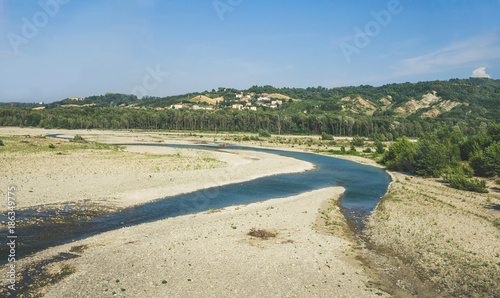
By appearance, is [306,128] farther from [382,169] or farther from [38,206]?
[38,206]

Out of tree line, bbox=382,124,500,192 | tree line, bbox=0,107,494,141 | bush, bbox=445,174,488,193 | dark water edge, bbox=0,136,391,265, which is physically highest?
tree line, bbox=0,107,494,141

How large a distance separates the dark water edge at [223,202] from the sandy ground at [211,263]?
5.86 feet

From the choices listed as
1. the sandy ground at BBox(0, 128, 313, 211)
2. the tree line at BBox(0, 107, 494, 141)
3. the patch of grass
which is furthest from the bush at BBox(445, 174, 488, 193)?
the tree line at BBox(0, 107, 494, 141)

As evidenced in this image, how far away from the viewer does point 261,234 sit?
19219 mm

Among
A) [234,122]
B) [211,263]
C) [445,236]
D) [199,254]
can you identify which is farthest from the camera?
[234,122]

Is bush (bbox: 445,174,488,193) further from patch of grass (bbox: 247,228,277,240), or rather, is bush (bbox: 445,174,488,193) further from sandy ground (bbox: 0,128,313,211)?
patch of grass (bbox: 247,228,277,240)

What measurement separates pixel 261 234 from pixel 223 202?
9.69 meters

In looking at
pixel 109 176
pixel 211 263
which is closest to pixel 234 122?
pixel 109 176

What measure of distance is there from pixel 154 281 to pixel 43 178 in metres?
25.5

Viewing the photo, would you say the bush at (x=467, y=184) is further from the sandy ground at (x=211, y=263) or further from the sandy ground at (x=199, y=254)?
the sandy ground at (x=211, y=263)

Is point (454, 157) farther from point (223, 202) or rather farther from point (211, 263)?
point (211, 263)

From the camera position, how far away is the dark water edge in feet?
58.2

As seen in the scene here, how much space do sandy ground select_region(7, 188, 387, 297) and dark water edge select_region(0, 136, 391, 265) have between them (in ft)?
5.86

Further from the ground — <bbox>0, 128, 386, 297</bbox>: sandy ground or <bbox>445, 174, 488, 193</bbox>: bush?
<bbox>445, 174, 488, 193</bbox>: bush
